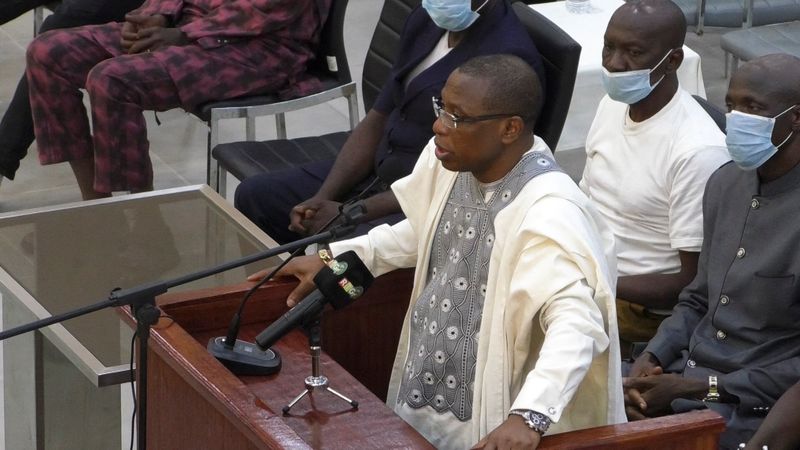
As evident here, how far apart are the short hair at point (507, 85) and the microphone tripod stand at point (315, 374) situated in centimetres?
51

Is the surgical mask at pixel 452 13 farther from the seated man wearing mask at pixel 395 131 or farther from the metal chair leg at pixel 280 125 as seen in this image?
the metal chair leg at pixel 280 125

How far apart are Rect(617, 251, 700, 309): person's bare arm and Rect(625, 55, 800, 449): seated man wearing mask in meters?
0.17

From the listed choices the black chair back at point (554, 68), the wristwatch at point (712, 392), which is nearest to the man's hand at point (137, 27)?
the black chair back at point (554, 68)

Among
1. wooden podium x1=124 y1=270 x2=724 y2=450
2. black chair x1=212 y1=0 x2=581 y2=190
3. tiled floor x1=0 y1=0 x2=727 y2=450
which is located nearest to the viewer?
wooden podium x1=124 y1=270 x2=724 y2=450

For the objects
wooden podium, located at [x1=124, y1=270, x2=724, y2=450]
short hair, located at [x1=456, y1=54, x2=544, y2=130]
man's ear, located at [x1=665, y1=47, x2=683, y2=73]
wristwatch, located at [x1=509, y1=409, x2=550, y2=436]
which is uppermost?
short hair, located at [x1=456, y1=54, x2=544, y2=130]

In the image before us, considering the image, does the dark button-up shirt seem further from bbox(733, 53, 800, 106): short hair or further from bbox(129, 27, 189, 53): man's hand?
bbox(129, 27, 189, 53): man's hand

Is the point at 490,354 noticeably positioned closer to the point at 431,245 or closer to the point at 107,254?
the point at 431,245

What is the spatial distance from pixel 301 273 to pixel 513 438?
2.57 ft

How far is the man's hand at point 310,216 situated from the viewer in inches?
165

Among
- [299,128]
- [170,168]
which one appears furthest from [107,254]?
[299,128]

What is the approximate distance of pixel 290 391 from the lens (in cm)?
273

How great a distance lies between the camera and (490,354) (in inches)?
106

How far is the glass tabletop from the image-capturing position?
349cm

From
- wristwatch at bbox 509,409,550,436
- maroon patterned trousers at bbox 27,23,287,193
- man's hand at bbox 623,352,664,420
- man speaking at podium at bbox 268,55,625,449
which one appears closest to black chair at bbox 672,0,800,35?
maroon patterned trousers at bbox 27,23,287,193
